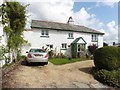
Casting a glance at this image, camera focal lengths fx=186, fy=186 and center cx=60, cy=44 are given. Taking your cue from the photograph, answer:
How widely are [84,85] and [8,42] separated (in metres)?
7.81

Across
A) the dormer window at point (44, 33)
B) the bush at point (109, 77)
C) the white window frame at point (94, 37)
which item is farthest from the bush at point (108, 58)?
the white window frame at point (94, 37)

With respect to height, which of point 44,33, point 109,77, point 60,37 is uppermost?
point 44,33

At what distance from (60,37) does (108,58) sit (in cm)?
1908

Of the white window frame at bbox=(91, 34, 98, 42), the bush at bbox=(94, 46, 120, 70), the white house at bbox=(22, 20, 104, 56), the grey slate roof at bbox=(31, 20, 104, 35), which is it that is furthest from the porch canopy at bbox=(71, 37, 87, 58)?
the bush at bbox=(94, 46, 120, 70)

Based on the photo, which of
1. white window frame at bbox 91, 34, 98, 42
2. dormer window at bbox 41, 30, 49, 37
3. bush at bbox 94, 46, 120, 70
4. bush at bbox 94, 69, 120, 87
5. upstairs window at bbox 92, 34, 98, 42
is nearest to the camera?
bush at bbox 94, 69, 120, 87

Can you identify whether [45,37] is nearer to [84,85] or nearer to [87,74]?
[87,74]

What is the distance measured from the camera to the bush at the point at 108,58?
514 inches

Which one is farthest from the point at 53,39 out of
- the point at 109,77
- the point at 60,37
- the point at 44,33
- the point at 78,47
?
the point at 109,77

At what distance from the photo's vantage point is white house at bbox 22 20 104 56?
1152 inches

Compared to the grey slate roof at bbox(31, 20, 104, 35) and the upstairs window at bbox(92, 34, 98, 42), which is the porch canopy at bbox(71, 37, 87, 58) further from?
the upstairs window at bbox(92, 34, 98, 42)

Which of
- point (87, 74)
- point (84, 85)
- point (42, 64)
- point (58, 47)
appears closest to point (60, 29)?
point (58, 47)

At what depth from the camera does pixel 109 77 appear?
11883mm

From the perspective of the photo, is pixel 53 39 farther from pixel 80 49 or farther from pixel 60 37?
pixel 80 49

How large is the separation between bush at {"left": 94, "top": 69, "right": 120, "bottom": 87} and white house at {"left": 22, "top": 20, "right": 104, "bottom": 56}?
16.5m
